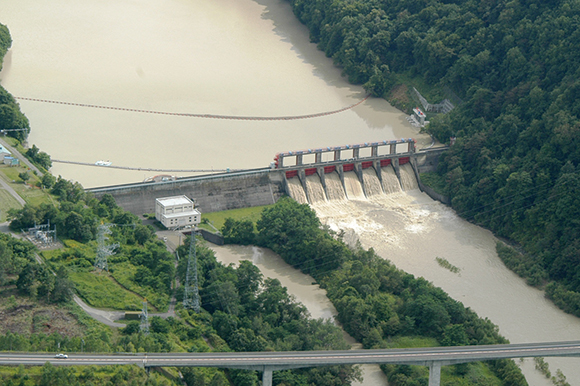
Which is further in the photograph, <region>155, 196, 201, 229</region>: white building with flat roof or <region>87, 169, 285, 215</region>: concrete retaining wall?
<region>87, 169, 285, 215</region>: concrete retaining wall

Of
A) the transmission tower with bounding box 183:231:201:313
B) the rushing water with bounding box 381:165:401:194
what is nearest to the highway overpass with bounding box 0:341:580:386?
the transmission tower with bounding box 183:231:201:313

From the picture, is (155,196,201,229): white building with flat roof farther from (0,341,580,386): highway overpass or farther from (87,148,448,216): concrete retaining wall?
(0,341,580,386): highway overpass

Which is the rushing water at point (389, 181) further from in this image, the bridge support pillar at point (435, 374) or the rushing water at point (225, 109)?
the bridge support pillar at point (435, 374)

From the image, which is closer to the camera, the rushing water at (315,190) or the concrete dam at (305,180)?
the concrete dam at (305,180)

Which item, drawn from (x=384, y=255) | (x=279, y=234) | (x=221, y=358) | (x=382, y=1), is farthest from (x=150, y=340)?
(x=382, y=1)

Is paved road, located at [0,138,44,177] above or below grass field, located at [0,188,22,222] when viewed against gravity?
above

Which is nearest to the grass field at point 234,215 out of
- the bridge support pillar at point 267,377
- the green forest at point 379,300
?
the green forest at point 379,300
